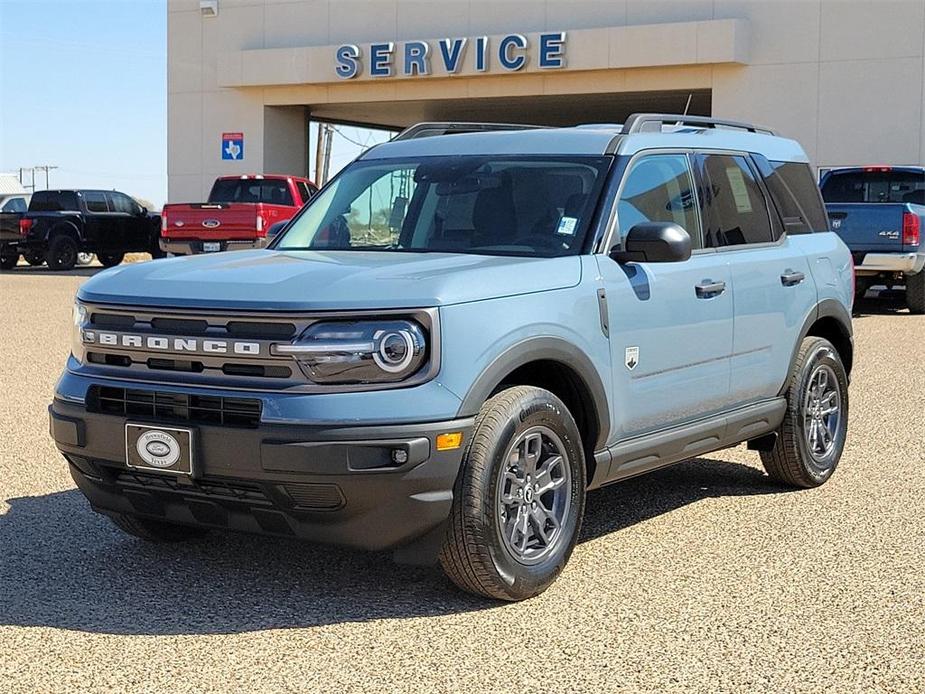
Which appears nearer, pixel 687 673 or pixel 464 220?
pixel 687 673

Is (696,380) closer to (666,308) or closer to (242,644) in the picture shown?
(666,308)

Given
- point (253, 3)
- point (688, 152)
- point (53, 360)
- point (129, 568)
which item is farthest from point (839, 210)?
point (253, 3)

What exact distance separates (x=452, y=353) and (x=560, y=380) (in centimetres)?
86

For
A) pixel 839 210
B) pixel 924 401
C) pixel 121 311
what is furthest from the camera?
pixel 839 210

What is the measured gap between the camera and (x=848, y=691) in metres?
4.20

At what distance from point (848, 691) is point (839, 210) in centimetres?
1455

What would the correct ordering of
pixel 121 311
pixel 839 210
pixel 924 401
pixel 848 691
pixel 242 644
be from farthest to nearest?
pixel 839 210 < pixel 924 401 < pixel 121 311 < pixel 242 644 < pixel 848 691

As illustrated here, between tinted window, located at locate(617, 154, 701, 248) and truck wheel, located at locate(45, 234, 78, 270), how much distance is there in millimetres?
25962

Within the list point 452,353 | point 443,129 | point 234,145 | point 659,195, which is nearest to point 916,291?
point 443,129

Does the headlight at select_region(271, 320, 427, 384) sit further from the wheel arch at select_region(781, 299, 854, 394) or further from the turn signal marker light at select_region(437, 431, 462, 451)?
the wheel arch at select_region(781, 299, 854, 394)

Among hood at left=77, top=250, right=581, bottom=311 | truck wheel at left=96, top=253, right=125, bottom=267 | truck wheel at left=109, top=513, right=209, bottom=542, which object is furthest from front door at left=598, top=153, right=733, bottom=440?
truck wheel at left=96, top=253, right=125, bottom=267

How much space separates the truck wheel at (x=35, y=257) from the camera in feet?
101

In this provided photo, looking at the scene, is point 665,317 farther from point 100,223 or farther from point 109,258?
point 109,258

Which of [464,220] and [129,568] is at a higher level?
[464,220]
